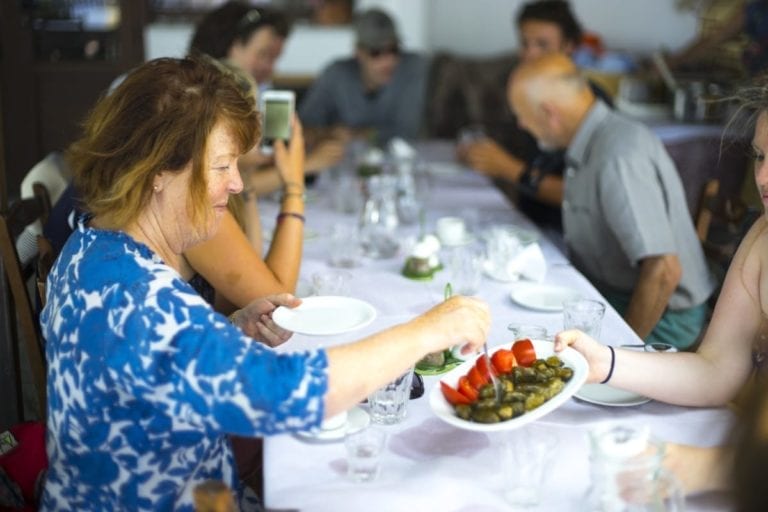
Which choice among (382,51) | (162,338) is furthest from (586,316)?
(382,51)

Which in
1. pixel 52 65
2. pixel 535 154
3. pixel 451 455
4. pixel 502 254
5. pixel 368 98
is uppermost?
pixel 52 65

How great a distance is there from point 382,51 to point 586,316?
112 inches

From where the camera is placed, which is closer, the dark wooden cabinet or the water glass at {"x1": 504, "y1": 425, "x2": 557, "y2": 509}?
the water glass at {"x1": 504, "y1": 425, "x2": 557, "y2": 509}

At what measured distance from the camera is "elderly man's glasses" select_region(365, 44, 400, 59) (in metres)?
4.44

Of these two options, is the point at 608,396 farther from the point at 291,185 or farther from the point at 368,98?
the point at 368,98

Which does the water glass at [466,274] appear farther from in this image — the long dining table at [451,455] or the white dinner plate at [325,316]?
the white dinner plate at [325,316]

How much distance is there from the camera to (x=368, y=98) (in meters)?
4.71

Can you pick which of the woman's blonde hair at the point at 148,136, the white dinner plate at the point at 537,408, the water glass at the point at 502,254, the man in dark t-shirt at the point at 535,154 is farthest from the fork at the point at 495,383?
the man in dark t-shirt at the point at 535,154

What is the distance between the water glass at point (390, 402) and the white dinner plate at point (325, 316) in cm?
32

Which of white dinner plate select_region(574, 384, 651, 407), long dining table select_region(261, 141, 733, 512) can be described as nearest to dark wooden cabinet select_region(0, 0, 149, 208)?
long dining table select_region(261, 141, 733, 512)

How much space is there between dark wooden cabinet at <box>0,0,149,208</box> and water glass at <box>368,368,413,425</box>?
452cm

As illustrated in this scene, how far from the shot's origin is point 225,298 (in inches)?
84.2

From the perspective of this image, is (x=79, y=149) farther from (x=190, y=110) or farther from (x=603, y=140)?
(x=603, y=140)

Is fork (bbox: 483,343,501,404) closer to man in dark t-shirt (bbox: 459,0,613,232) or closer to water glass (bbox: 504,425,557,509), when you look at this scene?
water glass (bbox: 504,425,557,509)
